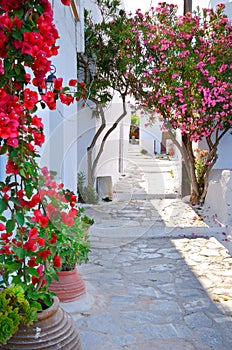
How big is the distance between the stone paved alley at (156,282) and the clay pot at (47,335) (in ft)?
2.94

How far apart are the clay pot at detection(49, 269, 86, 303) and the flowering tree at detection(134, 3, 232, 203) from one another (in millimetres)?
5107

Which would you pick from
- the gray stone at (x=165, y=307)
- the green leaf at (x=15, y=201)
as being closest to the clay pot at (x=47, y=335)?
the green leaf at (x=15, y=201)

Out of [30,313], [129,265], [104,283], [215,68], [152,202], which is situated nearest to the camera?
[30,313]

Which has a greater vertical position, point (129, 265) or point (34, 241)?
point (34, 241)

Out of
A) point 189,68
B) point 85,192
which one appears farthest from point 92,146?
point 189,68

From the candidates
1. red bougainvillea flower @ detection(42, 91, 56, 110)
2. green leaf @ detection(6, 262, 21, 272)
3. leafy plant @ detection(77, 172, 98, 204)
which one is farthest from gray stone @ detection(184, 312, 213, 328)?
leafy plant @ detection(77, 172, 98, 204)

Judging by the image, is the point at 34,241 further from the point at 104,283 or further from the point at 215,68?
the point at 215,68

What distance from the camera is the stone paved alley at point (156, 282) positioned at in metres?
3.52

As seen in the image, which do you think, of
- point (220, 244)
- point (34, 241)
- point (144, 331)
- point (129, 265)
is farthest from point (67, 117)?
point (34, 241)

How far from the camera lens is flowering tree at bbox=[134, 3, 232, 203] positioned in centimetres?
823

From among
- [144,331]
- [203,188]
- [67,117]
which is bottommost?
[144,331]

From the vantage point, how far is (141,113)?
10.1 m

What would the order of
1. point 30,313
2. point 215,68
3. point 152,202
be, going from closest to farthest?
point 30,313
point 215,68
point 152,202

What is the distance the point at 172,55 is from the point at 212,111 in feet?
4.35
